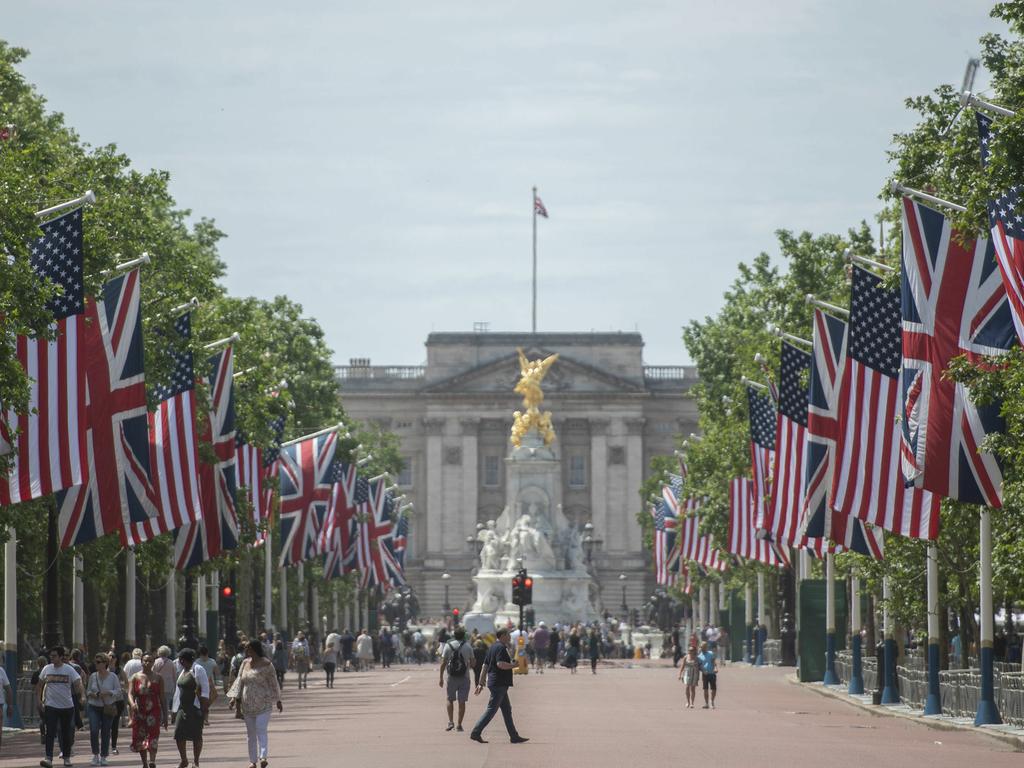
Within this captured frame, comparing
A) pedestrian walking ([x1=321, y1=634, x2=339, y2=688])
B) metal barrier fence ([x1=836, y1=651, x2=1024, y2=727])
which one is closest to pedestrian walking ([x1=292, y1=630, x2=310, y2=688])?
pedestrian walking ([x1=321, y1=634, x2=339, y2=688])

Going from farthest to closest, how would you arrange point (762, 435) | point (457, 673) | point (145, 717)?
point (762, 435)
point (457, 673)
point (145, 717)

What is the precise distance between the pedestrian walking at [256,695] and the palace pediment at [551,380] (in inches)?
6113

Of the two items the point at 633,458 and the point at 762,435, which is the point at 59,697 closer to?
the point at 762,435

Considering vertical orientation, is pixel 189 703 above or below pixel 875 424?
below

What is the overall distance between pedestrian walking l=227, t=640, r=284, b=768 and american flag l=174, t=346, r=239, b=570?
20946 mm

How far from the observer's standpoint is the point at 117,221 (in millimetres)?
44000

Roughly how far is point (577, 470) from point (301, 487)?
401 ft

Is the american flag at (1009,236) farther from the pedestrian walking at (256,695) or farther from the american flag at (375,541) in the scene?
the american flag at (375,541)

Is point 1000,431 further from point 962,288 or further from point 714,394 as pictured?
point 714,394

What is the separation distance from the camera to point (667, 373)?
191 m

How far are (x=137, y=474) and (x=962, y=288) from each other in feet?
47.5

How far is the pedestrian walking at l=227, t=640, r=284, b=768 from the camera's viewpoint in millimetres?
28422

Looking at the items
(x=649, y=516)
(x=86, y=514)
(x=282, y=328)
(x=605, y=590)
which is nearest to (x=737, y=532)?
(x=282, y=328)

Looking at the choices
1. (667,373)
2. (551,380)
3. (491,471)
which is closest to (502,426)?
(491,471)
